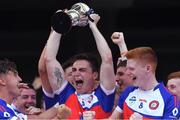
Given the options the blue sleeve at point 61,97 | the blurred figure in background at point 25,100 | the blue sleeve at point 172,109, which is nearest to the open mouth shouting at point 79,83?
the blue sleeve at point 61,97

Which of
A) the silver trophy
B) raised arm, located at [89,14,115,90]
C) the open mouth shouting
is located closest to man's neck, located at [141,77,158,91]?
raised arm, located at [89,14,115,90]

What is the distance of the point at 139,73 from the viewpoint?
6.61 m

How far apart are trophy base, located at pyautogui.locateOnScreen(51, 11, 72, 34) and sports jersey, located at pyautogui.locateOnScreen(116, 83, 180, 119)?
72 centimetres

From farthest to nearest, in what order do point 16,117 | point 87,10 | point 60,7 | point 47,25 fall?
point 47,25
point 60,7
point 87,10
point 16,117

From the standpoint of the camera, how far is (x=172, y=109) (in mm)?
6418

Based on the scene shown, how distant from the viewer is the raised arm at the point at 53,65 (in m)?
6.98

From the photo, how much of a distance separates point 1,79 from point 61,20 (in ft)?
2.27

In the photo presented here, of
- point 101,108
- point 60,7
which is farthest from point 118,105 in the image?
point 60,7

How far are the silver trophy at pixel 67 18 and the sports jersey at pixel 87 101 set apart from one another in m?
0.55

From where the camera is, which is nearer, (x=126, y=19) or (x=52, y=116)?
(x=52, y=116)

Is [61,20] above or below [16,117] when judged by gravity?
above

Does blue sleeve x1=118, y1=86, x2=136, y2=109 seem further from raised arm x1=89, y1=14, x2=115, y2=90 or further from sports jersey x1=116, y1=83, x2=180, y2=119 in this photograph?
raised arm x1=89, y1=14, x2=115, y2=90

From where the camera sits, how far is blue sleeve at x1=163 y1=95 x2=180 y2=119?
6410mm

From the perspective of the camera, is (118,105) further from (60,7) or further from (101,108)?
(60,7)
